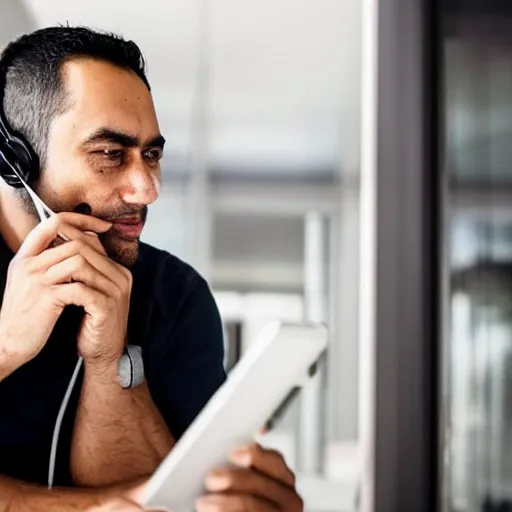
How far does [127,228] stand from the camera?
1331mm

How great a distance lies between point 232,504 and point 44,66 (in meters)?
0.73

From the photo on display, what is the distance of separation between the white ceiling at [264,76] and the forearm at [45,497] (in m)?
0.54

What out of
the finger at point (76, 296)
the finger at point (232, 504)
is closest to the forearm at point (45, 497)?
the finger at point (232, 504)

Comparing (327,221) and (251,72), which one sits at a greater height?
(251,72)

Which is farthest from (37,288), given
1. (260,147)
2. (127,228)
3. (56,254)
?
(260,147)

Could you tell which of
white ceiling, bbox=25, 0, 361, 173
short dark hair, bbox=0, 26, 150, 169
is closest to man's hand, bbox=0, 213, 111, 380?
short dark hair, bbox=0, 26, 150, 169

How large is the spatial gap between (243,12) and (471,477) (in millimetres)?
823

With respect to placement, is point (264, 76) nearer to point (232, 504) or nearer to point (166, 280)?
point (166, 280)

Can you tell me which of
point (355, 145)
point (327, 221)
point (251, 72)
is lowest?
point (327, 221)

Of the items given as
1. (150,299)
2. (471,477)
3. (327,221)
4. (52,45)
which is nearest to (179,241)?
(150,299)

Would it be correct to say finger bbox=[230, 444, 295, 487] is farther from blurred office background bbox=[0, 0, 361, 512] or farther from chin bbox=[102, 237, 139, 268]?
chin bbox=[102, 237, 139, 268]

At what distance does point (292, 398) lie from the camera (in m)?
1.29

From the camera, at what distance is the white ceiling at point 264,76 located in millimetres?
1357

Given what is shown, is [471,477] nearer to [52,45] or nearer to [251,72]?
[251,72]
